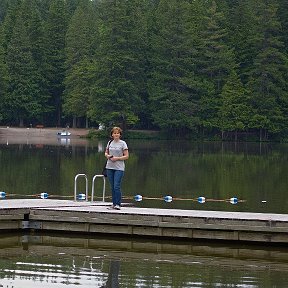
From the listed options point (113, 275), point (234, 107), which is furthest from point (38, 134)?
point (113, 275)

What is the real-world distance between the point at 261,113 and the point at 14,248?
6157 centimetres

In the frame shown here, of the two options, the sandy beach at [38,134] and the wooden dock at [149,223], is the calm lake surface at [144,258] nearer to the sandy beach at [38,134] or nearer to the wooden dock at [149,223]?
the wooden dock at [149,223]

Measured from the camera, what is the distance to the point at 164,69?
76375 millimetres

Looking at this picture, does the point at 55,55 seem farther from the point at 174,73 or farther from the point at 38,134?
the point at 174,73

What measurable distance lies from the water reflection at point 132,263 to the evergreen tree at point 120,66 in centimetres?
5785

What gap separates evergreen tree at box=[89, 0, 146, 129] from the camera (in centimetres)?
7412

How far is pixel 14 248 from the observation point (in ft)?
49.2

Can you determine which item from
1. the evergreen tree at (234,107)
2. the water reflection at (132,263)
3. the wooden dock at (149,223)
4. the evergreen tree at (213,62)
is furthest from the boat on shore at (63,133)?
the water reflection at (132,263)

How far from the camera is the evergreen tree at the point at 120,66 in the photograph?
2918 inches

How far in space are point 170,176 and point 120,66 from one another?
132 ft

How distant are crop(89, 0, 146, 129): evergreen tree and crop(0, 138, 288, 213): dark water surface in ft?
69.0

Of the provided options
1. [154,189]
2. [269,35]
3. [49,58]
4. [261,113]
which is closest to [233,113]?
[261,113]

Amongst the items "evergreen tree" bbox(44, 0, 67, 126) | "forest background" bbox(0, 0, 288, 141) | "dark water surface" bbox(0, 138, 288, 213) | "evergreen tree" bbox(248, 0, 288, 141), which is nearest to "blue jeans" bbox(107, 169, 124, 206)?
"dark water surface" bbox(0, 138, 288, 213)

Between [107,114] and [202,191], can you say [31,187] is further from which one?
[107,114]
